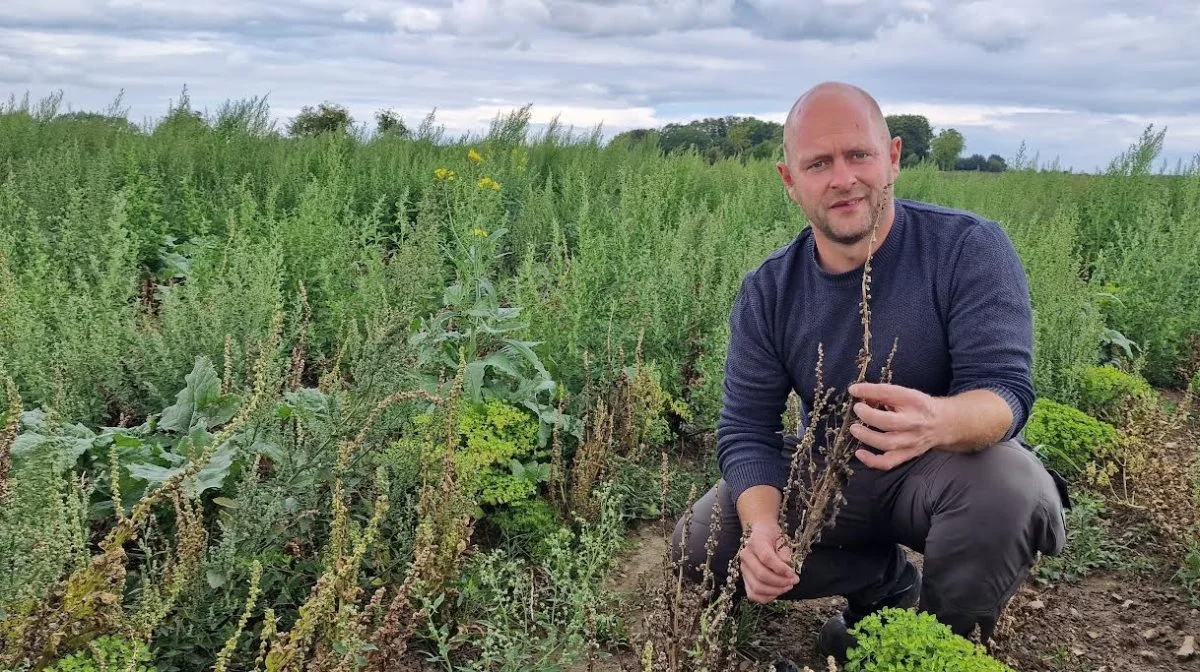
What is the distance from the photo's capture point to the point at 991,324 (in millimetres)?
2350

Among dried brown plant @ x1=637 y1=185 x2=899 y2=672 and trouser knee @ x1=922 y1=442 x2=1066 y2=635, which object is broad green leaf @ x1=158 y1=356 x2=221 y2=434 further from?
trouser knee @ x1=922 y1=442 x2=1066 y2=635

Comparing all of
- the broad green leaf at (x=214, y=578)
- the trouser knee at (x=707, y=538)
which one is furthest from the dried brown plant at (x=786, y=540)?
the broad green leaf at (x=214, y=578)

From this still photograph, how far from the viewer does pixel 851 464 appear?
2588 mm

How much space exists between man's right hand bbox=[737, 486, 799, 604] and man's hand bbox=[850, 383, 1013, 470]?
0.31 meters

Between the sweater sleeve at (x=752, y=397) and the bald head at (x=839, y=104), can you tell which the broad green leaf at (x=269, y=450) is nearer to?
the sweater sleeve at (x=752, y=397)

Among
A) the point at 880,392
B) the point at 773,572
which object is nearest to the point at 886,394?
the point at 880,392

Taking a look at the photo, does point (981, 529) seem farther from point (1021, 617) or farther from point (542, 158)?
point (542, 158)

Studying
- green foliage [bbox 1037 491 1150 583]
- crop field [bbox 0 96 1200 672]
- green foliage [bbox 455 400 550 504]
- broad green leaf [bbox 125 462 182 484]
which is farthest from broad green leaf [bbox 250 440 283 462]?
green foliage [bbox 1037 491 1150 583]

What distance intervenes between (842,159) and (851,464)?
0.84 metres

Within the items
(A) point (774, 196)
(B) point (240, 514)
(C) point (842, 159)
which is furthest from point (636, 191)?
(B) point (240, 514)

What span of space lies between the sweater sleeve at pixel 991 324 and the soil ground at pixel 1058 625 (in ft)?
2.69

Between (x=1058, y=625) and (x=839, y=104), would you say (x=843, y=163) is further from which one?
(x=1058, y=625)

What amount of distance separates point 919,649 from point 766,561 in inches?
18.9

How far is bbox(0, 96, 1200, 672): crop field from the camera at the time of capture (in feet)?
6.98
